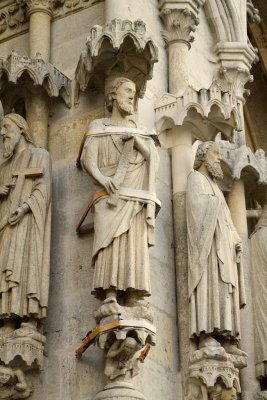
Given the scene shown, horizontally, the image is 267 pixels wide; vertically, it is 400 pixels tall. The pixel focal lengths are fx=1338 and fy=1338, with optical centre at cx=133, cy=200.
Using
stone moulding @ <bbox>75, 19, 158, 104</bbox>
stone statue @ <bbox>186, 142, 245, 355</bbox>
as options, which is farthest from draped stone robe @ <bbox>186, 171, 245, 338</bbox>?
stone moulding @ <bbox>75, 19, 158, 104</bbox>

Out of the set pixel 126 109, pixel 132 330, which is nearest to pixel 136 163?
pixel 126 109

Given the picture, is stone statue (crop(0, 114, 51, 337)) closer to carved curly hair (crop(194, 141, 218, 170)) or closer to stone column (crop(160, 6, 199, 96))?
carved curly hair (crop(194, 141, 218, 170))

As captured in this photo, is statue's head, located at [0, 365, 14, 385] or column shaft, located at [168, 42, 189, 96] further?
column shaft, located at [168, 42, 189, 96]

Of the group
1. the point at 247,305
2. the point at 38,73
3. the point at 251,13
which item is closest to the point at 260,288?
the point at 247,305

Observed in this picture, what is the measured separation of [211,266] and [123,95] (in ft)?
5.01

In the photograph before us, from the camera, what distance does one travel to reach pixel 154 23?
12117mm

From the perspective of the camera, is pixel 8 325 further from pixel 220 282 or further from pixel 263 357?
→ pixel 263 357

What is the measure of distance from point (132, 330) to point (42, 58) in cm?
291

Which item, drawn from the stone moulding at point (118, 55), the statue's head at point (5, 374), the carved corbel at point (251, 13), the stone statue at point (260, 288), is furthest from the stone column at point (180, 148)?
the carved corbel at point (251, 13)

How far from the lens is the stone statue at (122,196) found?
384 inches

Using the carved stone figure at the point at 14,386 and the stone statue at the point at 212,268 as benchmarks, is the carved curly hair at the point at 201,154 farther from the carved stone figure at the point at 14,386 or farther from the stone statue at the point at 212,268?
the carved stone figure at the point at 14,386

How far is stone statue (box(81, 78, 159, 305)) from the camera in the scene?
384 inches

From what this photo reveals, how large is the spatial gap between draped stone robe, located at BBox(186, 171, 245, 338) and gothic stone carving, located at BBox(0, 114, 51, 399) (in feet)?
3.83

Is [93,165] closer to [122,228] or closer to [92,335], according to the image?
[122,228]
